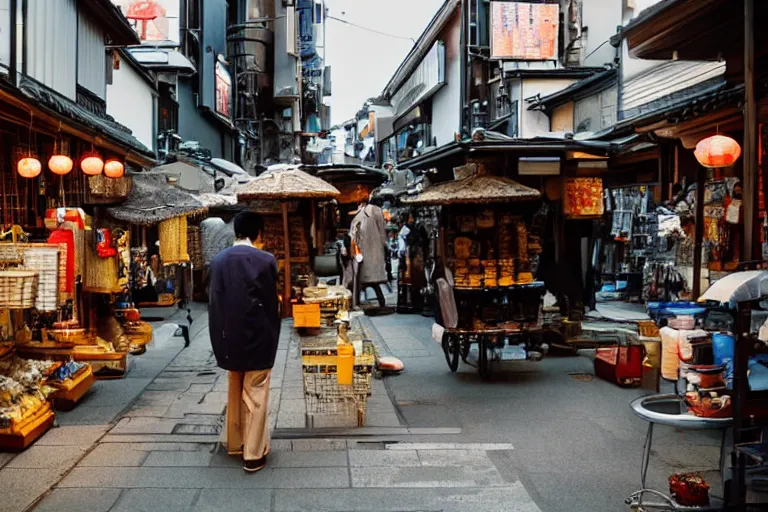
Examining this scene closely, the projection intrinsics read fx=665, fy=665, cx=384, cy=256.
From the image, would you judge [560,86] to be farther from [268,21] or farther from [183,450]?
[183,450]

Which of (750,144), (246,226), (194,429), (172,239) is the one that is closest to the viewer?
(750,144)

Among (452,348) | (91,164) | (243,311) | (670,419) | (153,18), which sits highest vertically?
(153,18)

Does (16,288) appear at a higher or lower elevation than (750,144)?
lower

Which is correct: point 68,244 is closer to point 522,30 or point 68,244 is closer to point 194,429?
point 194,429

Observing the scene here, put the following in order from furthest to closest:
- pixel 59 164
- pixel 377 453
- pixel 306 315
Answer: pixel 306 315, pixel 59 164, pixel 377 453

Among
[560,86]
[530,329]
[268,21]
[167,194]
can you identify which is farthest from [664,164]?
[268,21]

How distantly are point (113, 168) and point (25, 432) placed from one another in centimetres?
A: 421

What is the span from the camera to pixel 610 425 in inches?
313

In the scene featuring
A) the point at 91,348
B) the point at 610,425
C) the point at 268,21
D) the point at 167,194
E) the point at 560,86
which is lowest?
the point at 610,425

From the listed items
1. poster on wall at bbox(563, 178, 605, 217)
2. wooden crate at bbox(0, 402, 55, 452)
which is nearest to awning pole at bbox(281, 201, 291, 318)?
poster on wall at bbox(563, 178, 605, 217)

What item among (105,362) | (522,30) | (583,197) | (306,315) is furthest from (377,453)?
(522,30)

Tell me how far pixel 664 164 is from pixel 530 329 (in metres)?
3.10

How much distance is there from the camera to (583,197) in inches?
447

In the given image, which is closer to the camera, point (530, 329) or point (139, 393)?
point (139, 393)
